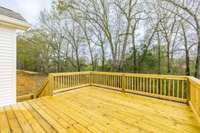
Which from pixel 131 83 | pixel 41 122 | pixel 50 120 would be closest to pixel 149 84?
pixel 131 83

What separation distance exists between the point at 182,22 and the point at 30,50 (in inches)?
570

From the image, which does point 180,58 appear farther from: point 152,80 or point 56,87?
point 56,87

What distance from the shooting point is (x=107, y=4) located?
8.79 m

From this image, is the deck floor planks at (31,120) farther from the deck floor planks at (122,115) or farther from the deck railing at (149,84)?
the deck railing at (149,84)

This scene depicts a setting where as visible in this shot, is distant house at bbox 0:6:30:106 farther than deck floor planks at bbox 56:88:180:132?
Yes

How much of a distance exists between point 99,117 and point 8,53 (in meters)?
3.09

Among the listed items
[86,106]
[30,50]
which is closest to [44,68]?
[30,50]

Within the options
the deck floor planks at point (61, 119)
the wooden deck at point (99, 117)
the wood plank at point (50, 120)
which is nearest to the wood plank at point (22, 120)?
the wooden deck at point (99, 117)

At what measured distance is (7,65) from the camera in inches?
158

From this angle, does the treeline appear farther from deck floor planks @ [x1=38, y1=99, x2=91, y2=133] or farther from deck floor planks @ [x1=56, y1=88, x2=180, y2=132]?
deck floor planks @ [x1=38, y1=99, x2=91, y2=133]

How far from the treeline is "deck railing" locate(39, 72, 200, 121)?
8.36ft

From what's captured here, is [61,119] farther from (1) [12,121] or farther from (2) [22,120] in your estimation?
(1) [12,121]

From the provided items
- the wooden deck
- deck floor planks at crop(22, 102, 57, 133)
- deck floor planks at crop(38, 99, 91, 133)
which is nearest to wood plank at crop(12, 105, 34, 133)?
the wooden deck

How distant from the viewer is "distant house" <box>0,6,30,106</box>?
3.89 m
